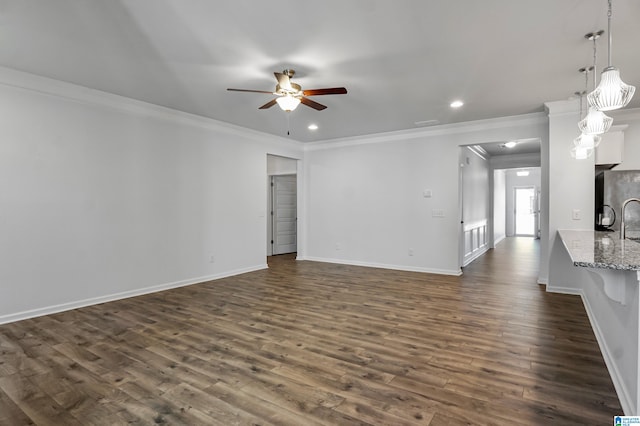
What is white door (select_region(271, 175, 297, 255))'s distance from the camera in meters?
8.58

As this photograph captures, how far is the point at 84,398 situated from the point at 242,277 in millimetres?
3707

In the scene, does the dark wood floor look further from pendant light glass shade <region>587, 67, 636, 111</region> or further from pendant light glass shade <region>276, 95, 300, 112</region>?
pendant light glass shade <region>276, 95, 300, 112</region>

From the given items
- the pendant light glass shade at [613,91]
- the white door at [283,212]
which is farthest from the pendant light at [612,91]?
the white door at [283,212]

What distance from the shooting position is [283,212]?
8.74m

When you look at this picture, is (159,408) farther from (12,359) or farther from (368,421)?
(12,359)

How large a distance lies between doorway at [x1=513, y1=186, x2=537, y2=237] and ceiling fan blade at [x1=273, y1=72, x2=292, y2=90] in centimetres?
1318

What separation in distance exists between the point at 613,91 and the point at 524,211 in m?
13.9

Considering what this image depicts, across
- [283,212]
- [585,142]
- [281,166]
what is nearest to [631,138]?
[585,142]

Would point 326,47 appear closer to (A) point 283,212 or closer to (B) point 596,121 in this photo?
(B) point 596,121

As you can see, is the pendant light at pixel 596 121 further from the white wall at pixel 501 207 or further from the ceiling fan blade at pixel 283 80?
the white wall at pixel 501 207

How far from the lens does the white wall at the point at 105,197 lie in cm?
367

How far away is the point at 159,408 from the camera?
6.73 feet

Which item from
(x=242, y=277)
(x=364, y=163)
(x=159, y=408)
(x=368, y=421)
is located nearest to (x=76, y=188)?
(x=242, y=277)

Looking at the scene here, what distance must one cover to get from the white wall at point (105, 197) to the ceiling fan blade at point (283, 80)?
240 centimetres
